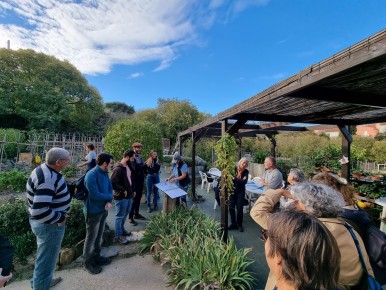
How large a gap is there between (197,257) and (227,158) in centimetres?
183

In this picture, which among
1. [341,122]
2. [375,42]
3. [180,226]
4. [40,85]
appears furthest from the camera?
[40,85]

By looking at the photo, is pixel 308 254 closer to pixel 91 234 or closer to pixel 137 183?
pixel 91 234

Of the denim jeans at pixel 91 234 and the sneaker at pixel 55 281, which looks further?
the denim jeans at pixel 91 234

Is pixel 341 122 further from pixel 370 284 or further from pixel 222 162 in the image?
pixel 370 284

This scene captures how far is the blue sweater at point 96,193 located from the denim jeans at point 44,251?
0.64 m

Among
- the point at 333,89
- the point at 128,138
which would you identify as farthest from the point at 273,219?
the point at 128,138

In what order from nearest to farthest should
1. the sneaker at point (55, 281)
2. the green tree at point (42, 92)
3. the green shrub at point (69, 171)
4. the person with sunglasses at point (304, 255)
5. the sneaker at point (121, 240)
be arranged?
the person with sunglasses at point (304, 255) < the sneaker at point (55, 281) < the sneaker at point (121, 240) < the green shrub at point (69, 171) < the green tree at point (42, 92)

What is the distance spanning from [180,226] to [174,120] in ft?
62.8

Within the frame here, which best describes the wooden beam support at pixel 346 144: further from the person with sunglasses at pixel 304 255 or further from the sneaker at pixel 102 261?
the sneaker at pixel 102 261

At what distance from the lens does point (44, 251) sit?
2326 mm

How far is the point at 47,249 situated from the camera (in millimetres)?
2338

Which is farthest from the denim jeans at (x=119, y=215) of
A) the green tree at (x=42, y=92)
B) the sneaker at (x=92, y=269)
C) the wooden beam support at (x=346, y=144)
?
the green tree at (x=42, y=92)

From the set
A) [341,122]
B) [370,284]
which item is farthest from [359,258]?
[341,122]

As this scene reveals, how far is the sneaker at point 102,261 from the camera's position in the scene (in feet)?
10.8
